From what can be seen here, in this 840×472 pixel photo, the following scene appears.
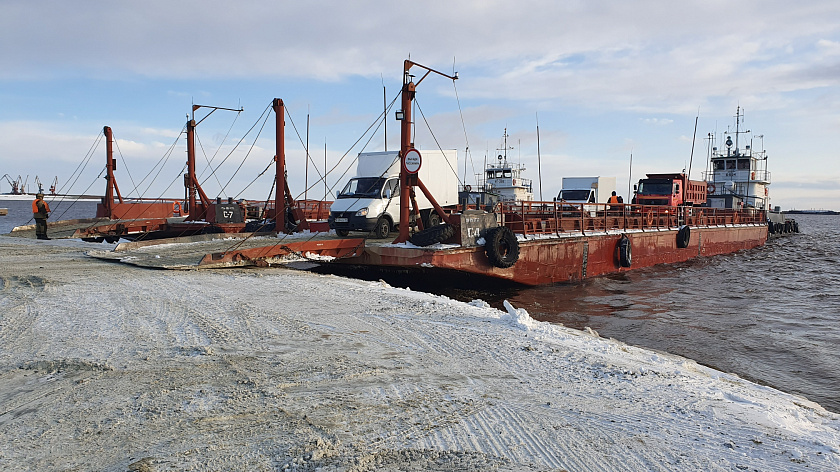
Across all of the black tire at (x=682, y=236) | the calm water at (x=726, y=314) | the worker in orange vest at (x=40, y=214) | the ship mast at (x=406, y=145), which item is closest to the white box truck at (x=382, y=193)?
the ship mast at (x=406, y=145)

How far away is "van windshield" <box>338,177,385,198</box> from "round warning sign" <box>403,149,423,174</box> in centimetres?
279

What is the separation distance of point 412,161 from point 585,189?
66.9 feet

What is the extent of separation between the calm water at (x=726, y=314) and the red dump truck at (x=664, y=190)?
777 centimetres

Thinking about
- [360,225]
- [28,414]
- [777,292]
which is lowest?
[777,292]

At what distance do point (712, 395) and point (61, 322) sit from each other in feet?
22.4

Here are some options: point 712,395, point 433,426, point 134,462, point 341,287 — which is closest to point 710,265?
point 341,287

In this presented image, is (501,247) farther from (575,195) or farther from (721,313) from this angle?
(575,195)

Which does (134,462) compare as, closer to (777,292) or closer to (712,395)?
(712,395)

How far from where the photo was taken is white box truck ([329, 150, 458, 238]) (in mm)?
15547

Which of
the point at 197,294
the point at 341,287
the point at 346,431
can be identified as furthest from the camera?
the point at 341,287

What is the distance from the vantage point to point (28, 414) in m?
3.77

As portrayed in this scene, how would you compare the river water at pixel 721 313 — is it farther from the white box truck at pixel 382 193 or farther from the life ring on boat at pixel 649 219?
the white box truck at pixel 382 193

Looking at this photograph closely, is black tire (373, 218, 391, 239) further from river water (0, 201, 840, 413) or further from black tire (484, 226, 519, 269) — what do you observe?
black tire (484, 226, 519, 269)

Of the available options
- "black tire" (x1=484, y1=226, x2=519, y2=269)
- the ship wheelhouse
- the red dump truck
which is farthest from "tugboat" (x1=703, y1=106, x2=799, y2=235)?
"black tire" (x1=484, y1=226, x2=519, y2=269)
